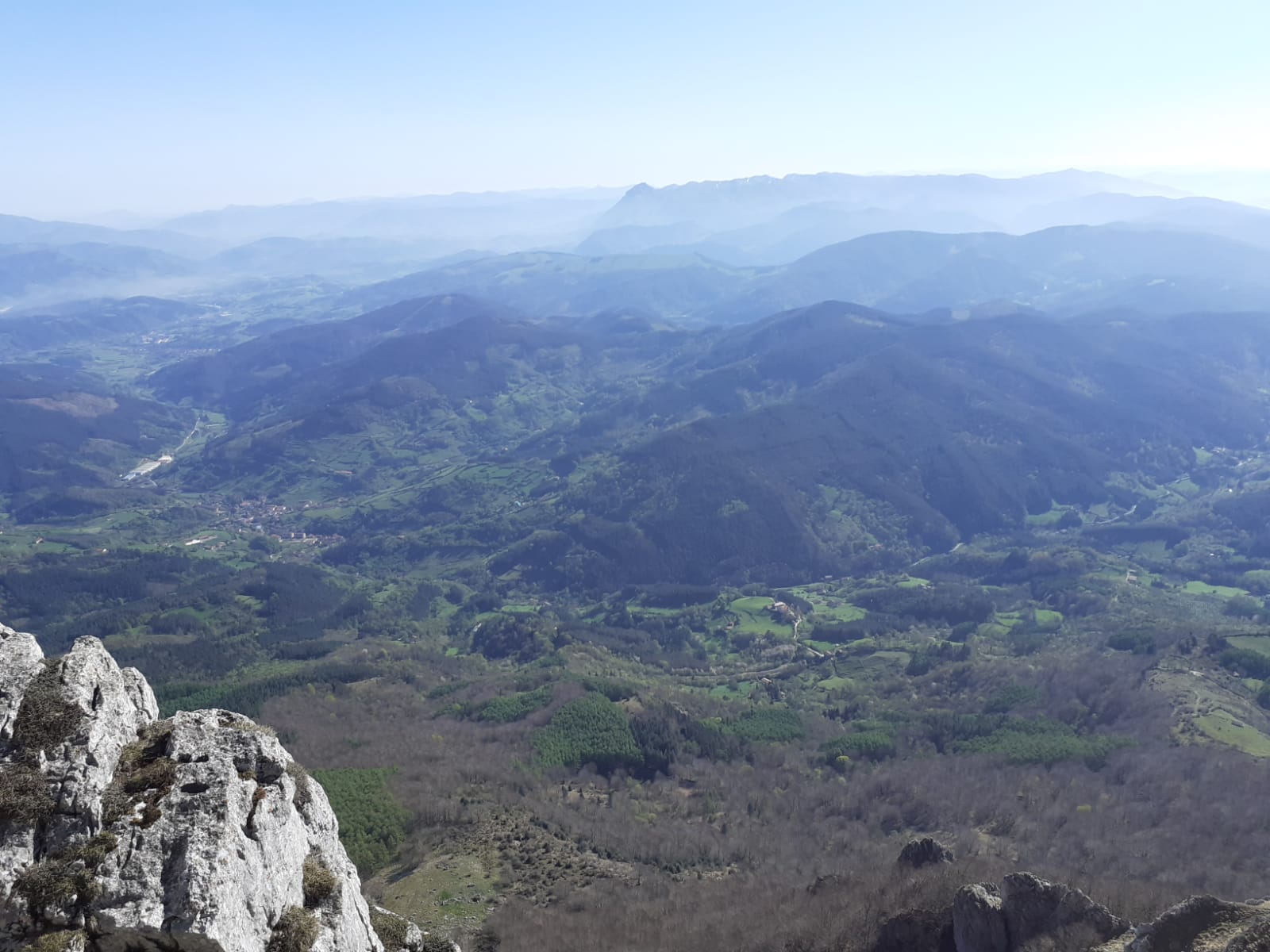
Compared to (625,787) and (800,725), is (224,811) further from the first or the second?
(800,725)

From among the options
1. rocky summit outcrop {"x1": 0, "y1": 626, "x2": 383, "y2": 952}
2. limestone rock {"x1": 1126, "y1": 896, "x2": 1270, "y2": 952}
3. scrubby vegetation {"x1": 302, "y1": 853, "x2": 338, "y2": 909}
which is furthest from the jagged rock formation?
scrubby vegetation {"x1": 302, "y1": 853, "x2": 338, "y2": 909}

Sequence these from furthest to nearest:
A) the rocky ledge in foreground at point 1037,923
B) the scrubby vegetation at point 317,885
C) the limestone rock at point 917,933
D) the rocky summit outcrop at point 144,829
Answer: the limestone rock at point 917,933 → the rocky ledge in foreground at point 1037,923 → the scrubby vegetation at point 317,885 → the rocky summit outcrop at point 144,829

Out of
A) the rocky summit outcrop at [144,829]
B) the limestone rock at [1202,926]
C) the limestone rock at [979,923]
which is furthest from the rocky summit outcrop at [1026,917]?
the rocky summit outcrop at [144,829]

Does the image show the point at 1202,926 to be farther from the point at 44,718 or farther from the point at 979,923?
the point at 44,718

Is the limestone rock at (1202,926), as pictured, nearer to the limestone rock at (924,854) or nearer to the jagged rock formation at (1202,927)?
the jagged rock formation at (1202,927)

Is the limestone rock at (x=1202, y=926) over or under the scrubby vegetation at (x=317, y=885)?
under

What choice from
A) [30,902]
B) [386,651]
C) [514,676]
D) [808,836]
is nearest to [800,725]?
[808,836]

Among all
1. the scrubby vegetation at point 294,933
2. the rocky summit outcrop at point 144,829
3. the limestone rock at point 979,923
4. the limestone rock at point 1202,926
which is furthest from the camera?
the limestone rock at point 979,923
